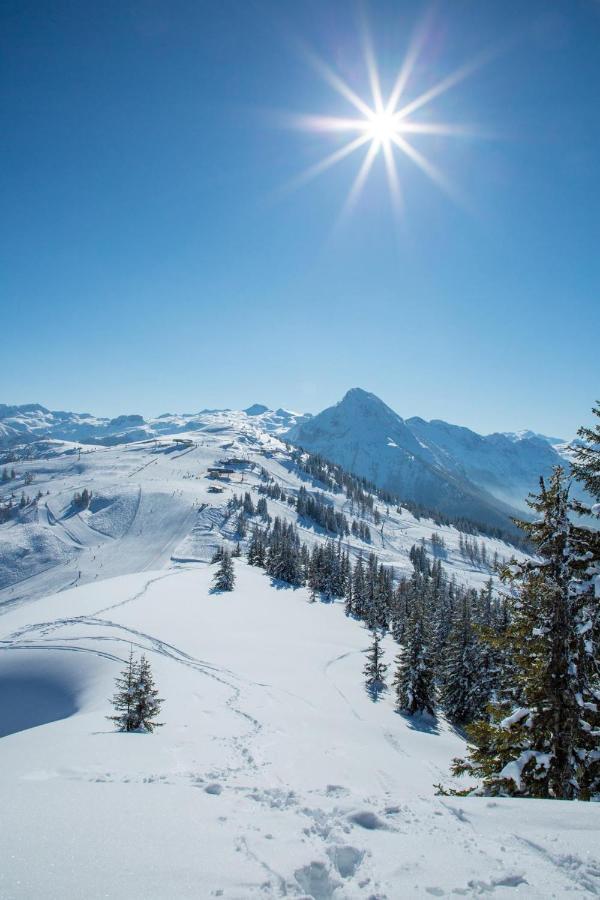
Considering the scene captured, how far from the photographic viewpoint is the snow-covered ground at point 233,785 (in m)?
5.23

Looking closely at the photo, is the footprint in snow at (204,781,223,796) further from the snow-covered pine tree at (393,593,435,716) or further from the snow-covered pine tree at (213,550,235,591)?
the snow-covered pine tree at (213,550,235,591)

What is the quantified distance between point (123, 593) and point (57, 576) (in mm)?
59507

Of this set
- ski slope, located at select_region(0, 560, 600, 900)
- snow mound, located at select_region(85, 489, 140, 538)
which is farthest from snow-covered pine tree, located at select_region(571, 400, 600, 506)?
snow mound, located at select_region(85, 489, 140, 538)

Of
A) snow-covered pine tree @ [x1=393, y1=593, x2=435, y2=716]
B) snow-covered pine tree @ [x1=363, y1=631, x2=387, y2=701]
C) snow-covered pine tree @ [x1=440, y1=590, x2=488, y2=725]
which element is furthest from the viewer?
snow-covered pine tree @ [x1=363, y1=631, x2=387, y2=701]

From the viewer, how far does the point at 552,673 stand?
1061 cm

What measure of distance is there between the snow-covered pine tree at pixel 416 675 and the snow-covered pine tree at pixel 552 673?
28202 millimetres

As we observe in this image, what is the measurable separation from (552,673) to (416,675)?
3066 centimetres

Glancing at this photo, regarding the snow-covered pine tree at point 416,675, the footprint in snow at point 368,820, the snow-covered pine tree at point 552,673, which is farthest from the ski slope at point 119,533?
the footprint in snow at point 368,820

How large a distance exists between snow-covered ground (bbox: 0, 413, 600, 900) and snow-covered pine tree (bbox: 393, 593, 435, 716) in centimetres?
190

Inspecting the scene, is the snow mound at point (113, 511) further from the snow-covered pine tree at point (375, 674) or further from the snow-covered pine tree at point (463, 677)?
the snow-covered pine tree at point (463, 677)

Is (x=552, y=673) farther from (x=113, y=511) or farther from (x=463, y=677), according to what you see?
(x=113, y=511)

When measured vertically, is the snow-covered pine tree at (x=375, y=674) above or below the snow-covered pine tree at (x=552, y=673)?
below

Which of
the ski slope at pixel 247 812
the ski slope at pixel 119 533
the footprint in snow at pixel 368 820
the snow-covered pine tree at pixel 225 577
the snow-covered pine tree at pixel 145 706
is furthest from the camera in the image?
the ski slope at pixel 119 533

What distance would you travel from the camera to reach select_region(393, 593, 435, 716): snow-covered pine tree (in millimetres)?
37094
